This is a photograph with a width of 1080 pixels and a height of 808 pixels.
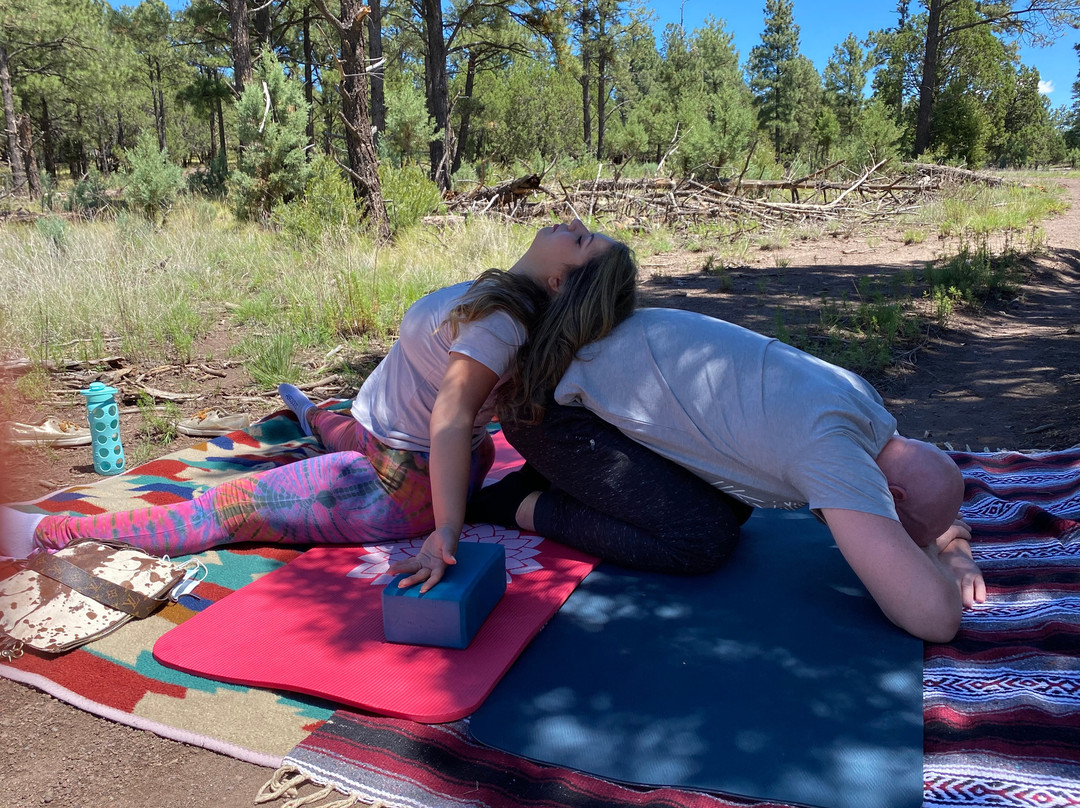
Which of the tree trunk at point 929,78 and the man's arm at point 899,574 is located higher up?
the tree trunk at point 929,78

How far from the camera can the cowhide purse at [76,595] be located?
2215 mm

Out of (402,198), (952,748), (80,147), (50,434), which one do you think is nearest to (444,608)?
(952,748)

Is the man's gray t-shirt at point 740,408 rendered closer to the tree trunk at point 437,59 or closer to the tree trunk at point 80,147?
the tree trunk at point 437,59

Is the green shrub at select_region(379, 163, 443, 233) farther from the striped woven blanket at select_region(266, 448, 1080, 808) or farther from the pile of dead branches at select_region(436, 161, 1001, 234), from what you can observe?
the striped woven blanket at select_region(266, 448, 1080, 808)

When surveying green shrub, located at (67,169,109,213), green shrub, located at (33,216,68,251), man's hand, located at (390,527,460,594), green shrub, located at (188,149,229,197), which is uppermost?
green shrub, located at (188,149,229,197)

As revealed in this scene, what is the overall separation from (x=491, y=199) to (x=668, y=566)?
9.75 m

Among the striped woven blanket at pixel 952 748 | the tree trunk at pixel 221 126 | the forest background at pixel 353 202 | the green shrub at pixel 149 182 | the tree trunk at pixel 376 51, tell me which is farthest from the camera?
the tree trunk at pixel 221 126

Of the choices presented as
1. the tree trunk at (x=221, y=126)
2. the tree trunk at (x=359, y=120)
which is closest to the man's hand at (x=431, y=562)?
the tree trunk at (x=359, y=120)

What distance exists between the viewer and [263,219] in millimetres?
9977

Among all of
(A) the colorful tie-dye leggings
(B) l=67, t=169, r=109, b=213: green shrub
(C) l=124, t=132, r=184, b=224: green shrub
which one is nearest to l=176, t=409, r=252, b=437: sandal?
(A) the colorful tie-dye leggings

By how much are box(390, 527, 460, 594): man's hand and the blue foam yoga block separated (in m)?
0.02

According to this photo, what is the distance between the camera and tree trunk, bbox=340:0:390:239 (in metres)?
8.17

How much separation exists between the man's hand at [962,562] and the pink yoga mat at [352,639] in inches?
45.3

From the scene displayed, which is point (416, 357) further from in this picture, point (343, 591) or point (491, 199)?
point (491, 199)
